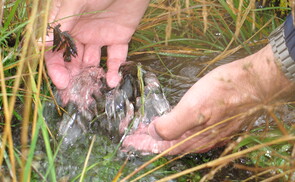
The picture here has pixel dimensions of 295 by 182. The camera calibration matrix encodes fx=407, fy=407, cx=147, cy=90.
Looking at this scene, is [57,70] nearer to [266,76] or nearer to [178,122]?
[178,122]

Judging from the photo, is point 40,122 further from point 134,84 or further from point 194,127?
point 134,84

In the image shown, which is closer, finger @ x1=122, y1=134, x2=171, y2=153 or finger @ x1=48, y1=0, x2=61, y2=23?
finger @ x1=122, y1=134, x2=171, y2=153

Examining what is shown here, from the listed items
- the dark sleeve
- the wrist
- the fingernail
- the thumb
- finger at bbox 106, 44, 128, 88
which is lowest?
the fingernail

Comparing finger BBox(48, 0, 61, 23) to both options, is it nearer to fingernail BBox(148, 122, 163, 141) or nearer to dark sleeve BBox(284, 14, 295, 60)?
fingernail BBox(148, 122, 163, 141)

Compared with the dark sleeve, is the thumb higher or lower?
lower

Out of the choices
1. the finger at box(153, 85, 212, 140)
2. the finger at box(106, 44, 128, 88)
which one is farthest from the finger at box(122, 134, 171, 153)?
the finger at box(106, 44, 128, 88)

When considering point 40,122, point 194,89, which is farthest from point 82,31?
point 40,122

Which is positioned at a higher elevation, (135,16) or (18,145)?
(135,16)

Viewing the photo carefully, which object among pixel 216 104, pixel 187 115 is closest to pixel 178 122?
pixel 187 115
